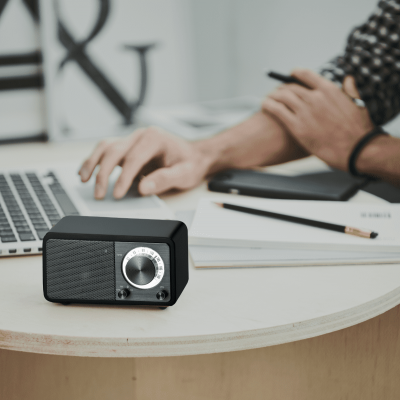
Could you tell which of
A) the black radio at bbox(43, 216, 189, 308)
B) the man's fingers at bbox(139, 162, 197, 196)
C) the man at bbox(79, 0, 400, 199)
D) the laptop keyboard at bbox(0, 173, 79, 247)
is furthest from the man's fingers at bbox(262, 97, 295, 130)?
the black radio at bbox(43, 216, 189, 308)

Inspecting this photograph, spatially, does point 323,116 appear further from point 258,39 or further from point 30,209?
point 258,39

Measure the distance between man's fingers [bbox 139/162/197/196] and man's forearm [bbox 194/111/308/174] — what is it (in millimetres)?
79

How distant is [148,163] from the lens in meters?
0.84

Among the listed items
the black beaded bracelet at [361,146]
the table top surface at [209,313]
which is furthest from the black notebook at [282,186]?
the table top surface at [209,313]

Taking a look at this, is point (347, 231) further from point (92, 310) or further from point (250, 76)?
point (250, 76)

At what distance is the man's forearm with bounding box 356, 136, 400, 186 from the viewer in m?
0.88

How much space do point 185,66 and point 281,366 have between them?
100 centimetres

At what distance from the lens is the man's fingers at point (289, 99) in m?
1.00

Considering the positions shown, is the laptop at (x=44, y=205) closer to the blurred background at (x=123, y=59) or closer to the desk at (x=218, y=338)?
the desk at (x=218, y=338)

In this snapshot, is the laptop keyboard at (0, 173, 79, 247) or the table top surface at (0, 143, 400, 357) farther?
the laptop keyboard at (0, 173, 79, 247)

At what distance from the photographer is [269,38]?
160 cm

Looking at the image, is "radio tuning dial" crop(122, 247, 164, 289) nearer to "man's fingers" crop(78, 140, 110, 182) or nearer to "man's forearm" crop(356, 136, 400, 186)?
"man's fingers" crop(78, 140, 110, 182)

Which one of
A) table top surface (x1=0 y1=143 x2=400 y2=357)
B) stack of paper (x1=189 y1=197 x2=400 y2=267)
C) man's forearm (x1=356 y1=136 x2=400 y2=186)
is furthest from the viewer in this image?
man's forearm (x1=356 y1=136 x2=400 y2=186)

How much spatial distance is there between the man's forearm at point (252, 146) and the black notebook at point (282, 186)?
0.04 meters
